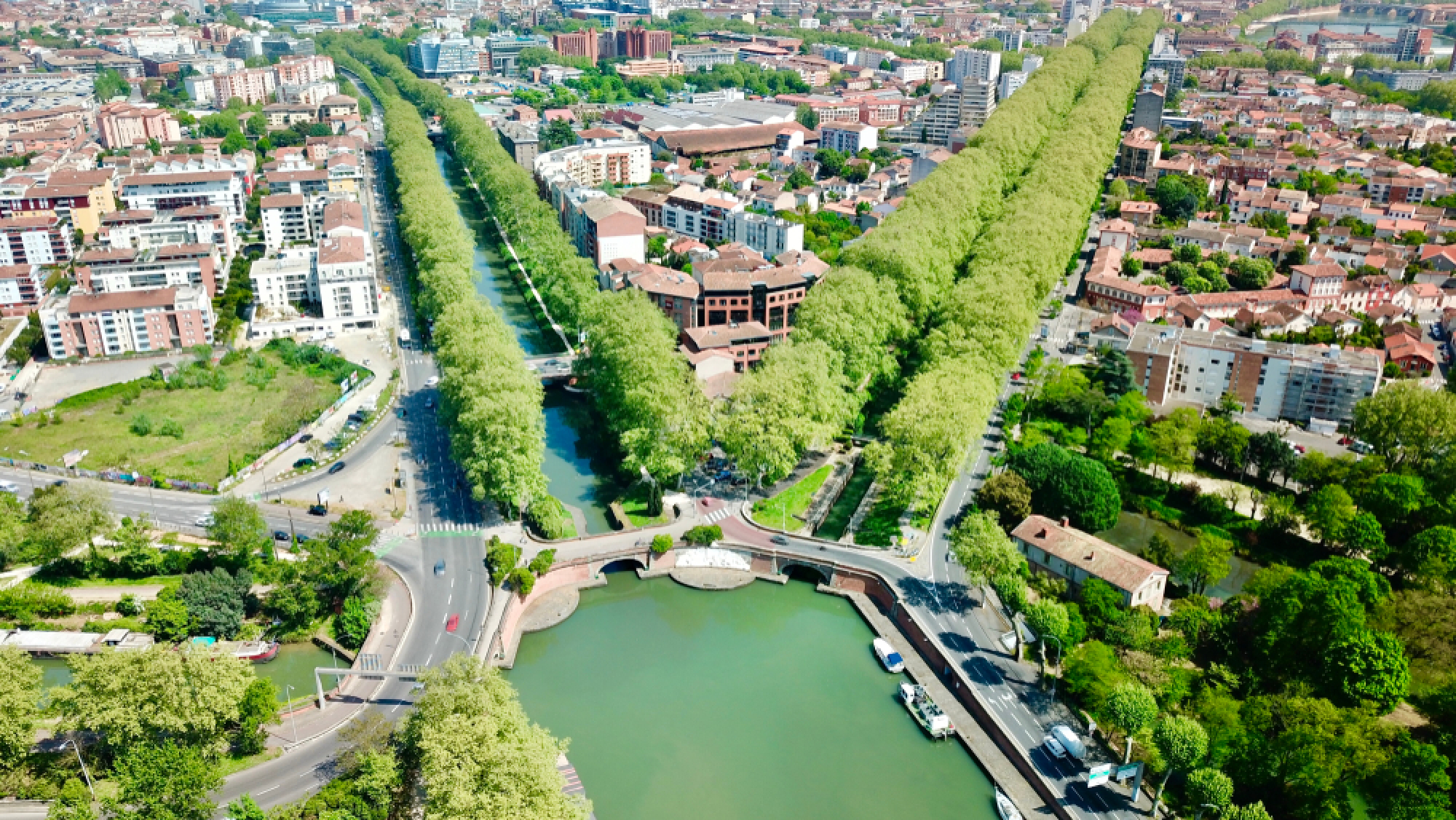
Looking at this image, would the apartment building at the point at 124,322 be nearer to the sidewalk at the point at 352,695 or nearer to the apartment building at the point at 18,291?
the apartment building at the point at 18,291

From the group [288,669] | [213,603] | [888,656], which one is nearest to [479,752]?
[288,669]

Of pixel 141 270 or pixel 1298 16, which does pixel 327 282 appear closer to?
pixel 141 270

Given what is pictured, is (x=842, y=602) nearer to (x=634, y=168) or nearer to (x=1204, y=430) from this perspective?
(x=1204, y=430)

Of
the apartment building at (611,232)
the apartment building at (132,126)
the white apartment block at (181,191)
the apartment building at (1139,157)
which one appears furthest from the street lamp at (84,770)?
the apartment building at (132,126)

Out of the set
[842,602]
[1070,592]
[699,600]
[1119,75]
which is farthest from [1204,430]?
[1119,75]

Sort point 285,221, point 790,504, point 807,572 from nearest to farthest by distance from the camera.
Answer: point 807,572
point 790,504
point 285,221
